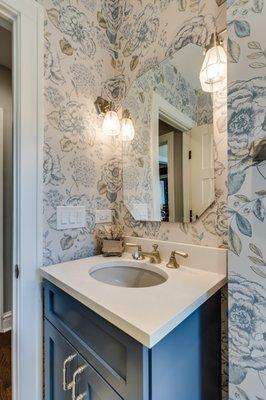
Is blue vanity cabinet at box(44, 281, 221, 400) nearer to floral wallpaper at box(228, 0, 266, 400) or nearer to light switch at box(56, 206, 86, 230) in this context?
floral wallpaper at box(228, 0, 266, 400)

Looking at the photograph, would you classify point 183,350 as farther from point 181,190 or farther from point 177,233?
point 181,190

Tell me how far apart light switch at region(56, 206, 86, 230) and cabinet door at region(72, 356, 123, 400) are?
578mm

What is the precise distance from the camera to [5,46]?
5.98 feet

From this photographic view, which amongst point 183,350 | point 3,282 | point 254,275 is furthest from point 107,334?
point 3,282

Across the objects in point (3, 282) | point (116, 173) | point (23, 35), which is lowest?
point (3, 282)

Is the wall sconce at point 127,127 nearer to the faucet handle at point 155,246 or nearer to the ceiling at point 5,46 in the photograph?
the faucet handle at point 155,246

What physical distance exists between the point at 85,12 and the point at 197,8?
645mm

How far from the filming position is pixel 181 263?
1005 mm

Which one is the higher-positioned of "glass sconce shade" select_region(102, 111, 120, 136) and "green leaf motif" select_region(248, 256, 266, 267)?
"glass sconce shade" select_region(102, 111, 120, 136)

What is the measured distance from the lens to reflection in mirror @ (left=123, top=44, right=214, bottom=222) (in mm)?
964

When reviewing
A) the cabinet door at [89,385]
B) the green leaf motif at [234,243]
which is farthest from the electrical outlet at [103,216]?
the green leaf motif at [234,243]

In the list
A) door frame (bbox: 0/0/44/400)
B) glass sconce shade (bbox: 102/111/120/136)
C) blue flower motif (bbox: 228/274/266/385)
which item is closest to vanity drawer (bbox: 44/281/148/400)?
door frame (bbox: 0/0/44/400)

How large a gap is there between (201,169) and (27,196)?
30.7 inches

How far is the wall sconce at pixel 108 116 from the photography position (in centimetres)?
127
